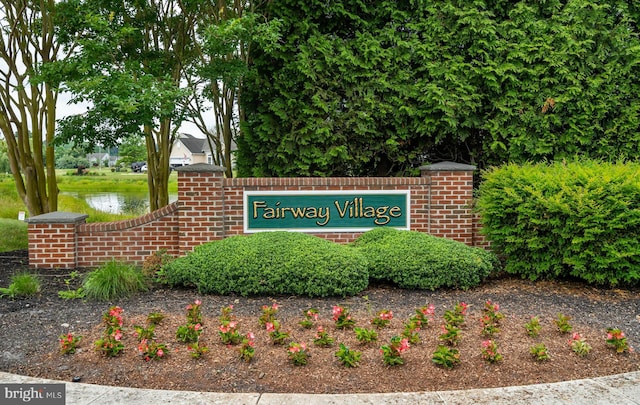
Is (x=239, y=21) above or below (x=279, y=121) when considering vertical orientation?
above

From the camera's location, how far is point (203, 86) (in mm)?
10172

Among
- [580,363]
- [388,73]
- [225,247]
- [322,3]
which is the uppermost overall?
[322,3]

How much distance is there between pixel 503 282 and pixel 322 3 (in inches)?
198

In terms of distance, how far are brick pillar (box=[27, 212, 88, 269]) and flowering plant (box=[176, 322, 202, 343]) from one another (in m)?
3.71

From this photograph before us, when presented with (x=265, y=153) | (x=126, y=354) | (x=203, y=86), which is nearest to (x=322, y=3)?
(x=265, y=153)

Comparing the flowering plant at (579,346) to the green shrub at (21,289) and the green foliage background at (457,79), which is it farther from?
the green shrub at (21,289)

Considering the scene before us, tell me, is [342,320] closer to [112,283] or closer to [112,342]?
[112,342]

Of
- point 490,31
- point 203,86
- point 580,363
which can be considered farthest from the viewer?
point 203,86

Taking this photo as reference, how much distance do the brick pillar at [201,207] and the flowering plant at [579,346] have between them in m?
4.54

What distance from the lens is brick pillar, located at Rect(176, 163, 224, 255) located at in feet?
22.7

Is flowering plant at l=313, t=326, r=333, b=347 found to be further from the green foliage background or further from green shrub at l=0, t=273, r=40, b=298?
the green foliage background

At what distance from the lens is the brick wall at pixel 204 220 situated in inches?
273

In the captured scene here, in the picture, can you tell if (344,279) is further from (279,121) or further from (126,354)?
(279,121)

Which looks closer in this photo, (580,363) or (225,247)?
(580,363)
